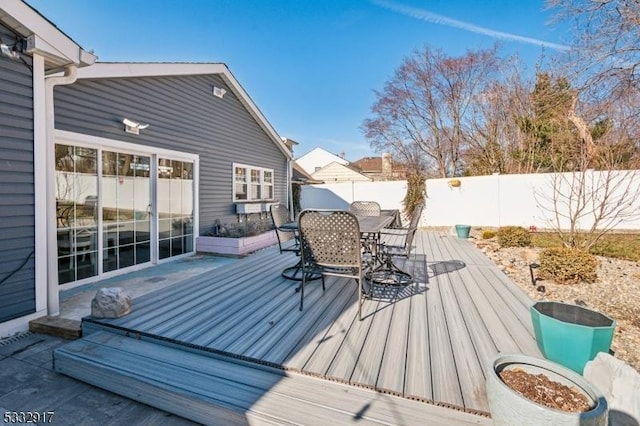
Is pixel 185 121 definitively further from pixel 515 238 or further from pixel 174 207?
pixel 515 238

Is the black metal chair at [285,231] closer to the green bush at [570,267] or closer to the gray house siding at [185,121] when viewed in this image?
the gray house siding at [185,121]

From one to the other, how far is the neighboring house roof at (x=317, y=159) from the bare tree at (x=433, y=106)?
41.5 feet

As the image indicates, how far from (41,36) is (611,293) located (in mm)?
7043

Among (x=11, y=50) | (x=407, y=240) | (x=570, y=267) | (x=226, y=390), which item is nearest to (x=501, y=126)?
(x=570, y=267)

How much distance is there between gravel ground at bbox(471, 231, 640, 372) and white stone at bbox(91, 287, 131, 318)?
14.2 feet

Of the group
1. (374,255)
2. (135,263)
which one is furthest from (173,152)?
(374,255)

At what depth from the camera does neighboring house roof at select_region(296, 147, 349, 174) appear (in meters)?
30.8

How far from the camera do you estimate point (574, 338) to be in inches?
77.2

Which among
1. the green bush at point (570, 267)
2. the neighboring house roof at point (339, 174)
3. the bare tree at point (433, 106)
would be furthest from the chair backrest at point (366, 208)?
the neighboring house roof at point (339, 174)

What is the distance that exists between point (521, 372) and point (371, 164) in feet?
103

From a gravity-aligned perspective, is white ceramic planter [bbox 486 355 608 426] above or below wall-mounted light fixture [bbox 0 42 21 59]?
below

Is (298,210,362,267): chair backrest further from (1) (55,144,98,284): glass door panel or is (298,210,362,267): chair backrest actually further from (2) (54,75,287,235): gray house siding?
(2) (54,75,287,235): gray house siding

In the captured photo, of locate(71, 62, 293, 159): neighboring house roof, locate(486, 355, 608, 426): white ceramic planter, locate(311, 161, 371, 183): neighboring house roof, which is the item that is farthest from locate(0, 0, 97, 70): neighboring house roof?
locate(311, 161, 371, 183): neighboring house roof

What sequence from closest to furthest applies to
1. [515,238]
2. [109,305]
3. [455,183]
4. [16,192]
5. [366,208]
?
[109,305], [16,192], [366,208], [515,238], [455,183]
